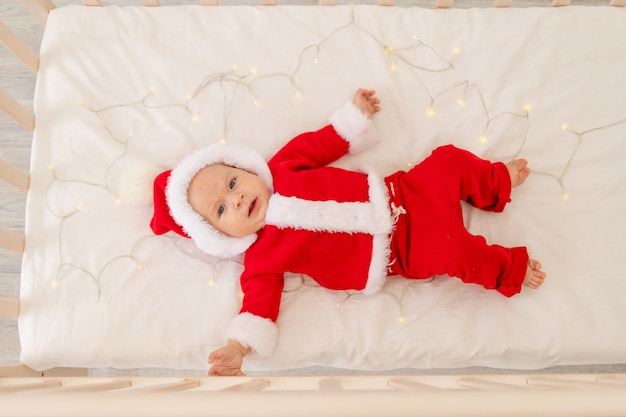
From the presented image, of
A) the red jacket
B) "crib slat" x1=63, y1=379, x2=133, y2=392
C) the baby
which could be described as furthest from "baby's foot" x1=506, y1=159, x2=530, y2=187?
"crib slat" x1=63, y1=379, x2=133, y2=392

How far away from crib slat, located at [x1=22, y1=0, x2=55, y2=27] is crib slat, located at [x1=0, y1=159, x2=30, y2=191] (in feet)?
1.34

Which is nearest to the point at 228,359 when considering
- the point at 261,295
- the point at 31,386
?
the point at 261,295

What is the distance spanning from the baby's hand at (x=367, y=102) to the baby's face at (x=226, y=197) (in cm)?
30

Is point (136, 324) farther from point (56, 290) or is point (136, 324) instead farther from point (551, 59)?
point (551, 59)

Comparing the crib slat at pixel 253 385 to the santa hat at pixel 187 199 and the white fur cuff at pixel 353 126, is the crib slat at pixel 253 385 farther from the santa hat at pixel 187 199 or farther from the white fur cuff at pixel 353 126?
the white fur cuff at pixel 353 126

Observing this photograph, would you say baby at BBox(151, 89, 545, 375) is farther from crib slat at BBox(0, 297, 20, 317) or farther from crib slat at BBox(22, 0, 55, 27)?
crib slat at BBox(22, 0, 55, 27)

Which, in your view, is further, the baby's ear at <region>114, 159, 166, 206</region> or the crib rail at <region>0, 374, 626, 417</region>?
the baby's ear at <region>114, 159, 166, 206</region>

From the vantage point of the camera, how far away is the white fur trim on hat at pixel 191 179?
1005 millimetres

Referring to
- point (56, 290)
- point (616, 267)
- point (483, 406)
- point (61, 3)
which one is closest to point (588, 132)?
point (616, 267)

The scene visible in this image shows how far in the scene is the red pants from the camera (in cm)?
103

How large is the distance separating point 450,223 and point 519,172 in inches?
8.1

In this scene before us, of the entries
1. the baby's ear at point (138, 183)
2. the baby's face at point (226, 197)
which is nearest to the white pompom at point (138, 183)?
the baby's ear at point (138, 183)

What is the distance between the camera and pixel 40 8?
1.26m

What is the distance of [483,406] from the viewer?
61 centimetres
